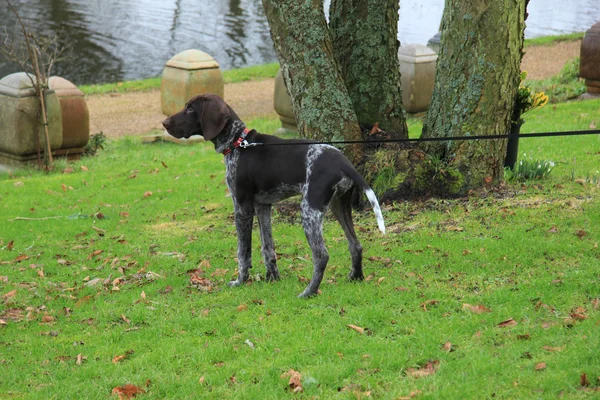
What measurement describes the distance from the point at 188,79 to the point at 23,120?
3356 millimetres

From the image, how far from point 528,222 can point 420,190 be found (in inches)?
53.2

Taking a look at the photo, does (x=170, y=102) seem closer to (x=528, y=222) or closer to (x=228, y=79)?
(x=228, y=79)

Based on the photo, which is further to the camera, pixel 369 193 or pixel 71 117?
pixel 71 117

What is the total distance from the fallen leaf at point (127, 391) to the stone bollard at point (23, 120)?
872 centimetres

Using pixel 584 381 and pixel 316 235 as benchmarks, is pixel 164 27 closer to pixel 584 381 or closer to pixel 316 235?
pixel 316 235

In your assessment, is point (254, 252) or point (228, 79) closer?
point (254, 252)

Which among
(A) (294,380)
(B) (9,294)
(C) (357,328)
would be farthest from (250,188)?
(B) (9,294)

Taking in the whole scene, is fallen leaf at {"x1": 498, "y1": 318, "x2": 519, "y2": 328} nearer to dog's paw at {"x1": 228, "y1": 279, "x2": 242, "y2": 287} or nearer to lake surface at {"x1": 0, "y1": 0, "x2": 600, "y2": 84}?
dog's paw at {"x1": 228, "y1": 279, "x2": 242, "y2": 287}

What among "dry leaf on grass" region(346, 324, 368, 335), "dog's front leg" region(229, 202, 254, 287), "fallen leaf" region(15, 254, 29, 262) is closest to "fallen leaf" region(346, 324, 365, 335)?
→ "dry leaf on grass" region(346, 324, 368, 335)

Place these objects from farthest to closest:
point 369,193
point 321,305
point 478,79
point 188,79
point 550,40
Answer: point 550,40, point 188,79, point 478,79, point 321,305, point 369,193

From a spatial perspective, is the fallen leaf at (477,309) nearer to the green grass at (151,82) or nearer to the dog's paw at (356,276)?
the dog's paw at (356,276)

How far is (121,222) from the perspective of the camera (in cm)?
938

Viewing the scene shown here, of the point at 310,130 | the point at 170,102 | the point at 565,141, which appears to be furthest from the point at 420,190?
the point at 170,102

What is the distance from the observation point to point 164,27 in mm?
30625
